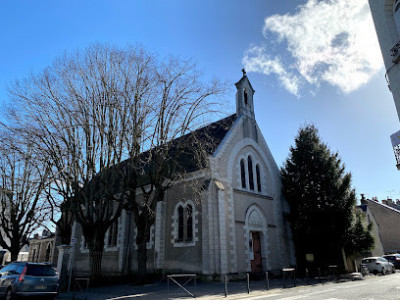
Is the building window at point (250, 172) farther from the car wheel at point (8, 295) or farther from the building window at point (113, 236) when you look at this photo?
the car wheel at point (8, 295)

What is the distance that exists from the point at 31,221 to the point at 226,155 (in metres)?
19.0

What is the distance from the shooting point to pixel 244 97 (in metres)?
23.1

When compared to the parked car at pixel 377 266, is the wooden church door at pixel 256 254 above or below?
above

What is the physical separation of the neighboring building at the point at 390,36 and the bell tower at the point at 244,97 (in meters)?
11.9

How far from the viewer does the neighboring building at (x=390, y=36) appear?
386 inches

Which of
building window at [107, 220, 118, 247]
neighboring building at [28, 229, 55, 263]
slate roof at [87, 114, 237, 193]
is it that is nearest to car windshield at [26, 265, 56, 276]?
slate roof at [87, 114, 237, 193]

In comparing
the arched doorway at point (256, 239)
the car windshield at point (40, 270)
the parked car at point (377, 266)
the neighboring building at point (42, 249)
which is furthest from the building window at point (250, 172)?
the neighboring building at point (42, 249)

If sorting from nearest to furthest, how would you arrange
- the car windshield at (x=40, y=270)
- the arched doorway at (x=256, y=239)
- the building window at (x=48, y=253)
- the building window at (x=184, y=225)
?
1. the car windshield at (x=40, y=270)
2. the building window at (x=184, y=225)
3. the arched doorway at (x=256, y=239)
4. the building window at (x=48, y=253)

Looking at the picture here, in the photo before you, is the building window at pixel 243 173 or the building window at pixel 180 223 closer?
the building window at pixel 180 223

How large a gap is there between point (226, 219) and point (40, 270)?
10014 mm

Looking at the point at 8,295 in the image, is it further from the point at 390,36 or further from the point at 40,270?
the point at 390,36

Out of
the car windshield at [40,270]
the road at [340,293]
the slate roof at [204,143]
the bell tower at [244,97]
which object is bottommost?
the road at [340,293]

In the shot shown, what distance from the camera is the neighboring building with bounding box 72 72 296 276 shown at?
1695 cm

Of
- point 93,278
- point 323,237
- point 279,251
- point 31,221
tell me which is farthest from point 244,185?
point 31,221
